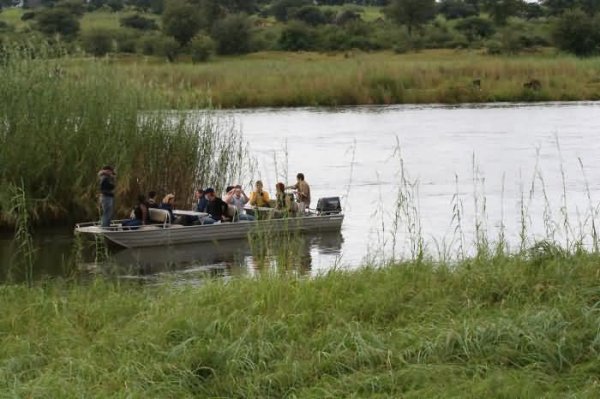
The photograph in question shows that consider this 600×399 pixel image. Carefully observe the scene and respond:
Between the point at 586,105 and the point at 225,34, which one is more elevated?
A: the point at 225,34

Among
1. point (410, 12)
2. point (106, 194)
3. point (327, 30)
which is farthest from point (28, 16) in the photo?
point (106, 194)

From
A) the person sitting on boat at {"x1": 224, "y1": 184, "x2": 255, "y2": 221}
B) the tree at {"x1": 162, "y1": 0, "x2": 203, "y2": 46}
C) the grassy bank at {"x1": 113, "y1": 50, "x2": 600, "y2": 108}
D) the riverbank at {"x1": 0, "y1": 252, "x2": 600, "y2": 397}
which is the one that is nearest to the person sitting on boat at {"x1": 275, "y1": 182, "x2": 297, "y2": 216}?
the person sitting on boat at {"x1": 224, "y1": 184, "x2": 255, "y2": 221}

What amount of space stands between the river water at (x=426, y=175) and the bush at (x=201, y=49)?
2098 cm

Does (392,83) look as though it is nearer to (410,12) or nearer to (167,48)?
(167,48)

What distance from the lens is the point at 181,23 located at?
7669cm

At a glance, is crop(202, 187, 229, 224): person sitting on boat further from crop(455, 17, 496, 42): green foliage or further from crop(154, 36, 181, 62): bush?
crop(455, 17, 496, 42): green foliage

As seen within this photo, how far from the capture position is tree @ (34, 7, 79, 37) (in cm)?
7944

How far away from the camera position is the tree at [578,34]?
72688 mm

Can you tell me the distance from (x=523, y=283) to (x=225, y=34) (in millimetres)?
67685

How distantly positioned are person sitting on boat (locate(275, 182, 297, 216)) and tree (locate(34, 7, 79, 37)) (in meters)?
60.2

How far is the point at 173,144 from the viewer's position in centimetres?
2330

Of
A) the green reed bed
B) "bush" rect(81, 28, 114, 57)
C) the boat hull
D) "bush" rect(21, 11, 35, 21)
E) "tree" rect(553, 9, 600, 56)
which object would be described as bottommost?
the boat hull

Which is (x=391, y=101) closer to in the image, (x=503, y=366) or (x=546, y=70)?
(x=546, y=70)

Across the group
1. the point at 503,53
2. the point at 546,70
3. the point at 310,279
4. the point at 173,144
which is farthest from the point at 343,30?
the point at 310,279
